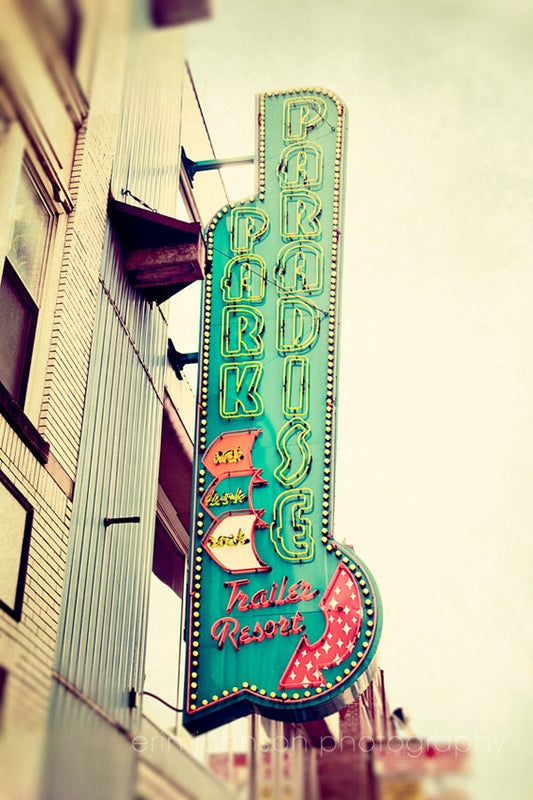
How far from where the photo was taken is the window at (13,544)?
287 inches

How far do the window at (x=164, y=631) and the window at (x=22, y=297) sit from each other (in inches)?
156

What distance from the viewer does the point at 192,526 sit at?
10.9 m

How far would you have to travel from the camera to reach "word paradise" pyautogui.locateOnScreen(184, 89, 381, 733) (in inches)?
384

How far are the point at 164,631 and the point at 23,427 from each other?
4.81m

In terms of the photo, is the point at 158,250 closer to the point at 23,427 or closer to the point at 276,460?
the point at 276,460

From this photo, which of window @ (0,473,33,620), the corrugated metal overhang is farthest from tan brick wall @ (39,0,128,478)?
window @ (0,473,33,620)

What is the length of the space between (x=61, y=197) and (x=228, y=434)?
3677mm

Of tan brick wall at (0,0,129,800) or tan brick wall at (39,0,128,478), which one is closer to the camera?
tan brick wall at (0,0,129,800)

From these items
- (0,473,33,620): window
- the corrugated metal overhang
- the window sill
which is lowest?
(0,473,33,620): window

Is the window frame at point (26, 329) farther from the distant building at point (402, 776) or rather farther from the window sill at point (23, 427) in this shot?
the distant building at point (402, 776)

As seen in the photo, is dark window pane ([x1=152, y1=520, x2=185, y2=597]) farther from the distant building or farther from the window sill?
the distant building

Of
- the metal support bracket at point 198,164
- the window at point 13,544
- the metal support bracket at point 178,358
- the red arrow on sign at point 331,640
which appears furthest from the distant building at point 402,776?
the metal support bracket at point 198,164

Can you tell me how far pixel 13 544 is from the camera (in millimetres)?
7594

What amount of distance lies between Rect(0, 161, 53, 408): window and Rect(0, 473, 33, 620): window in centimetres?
107
